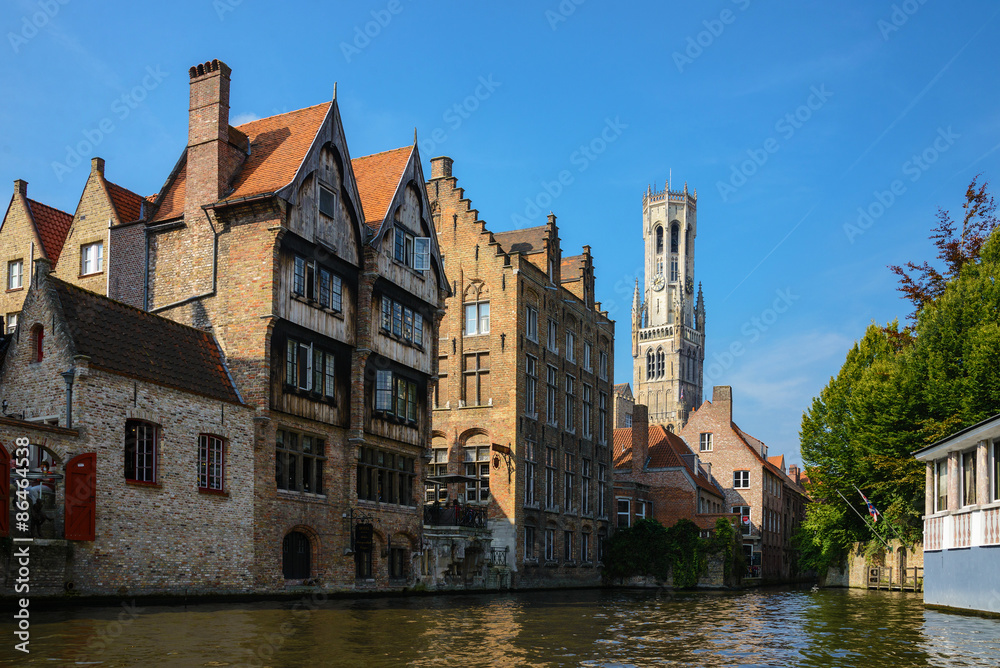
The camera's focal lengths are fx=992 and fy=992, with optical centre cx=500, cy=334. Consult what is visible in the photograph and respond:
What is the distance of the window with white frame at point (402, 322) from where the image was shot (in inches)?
1347

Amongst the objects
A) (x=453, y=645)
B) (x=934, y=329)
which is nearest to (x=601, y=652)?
Answer: (x=453, y=645)

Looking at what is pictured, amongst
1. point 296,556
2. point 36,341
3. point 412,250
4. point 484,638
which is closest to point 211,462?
point 296,556

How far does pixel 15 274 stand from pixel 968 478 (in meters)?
32.5

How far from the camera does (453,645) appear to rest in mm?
15297

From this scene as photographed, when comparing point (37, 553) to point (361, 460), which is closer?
point (37, 553)

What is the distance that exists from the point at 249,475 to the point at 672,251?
157 meters

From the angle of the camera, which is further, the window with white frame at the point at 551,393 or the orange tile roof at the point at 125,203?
the window with white frame at the point at 551,393

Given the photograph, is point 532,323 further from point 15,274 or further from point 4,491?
point 4,491

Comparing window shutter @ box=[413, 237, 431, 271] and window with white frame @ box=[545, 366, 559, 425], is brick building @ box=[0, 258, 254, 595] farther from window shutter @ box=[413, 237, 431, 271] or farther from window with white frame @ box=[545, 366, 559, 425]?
window with white frame @ box=[545, 366, 559, 425]

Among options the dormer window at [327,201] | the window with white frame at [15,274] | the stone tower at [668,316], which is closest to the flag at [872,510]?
the dormer window at [327,201]

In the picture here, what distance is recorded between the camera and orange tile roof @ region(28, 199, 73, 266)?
36.1 metres

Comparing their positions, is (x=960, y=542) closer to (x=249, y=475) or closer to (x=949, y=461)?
(x=949, y=461)

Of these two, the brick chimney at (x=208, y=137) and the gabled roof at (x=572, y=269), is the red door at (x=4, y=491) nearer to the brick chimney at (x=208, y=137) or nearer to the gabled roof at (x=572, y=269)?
the brick chimney at (x=208, y=137)

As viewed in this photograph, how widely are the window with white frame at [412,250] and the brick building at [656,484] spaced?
24231mm
